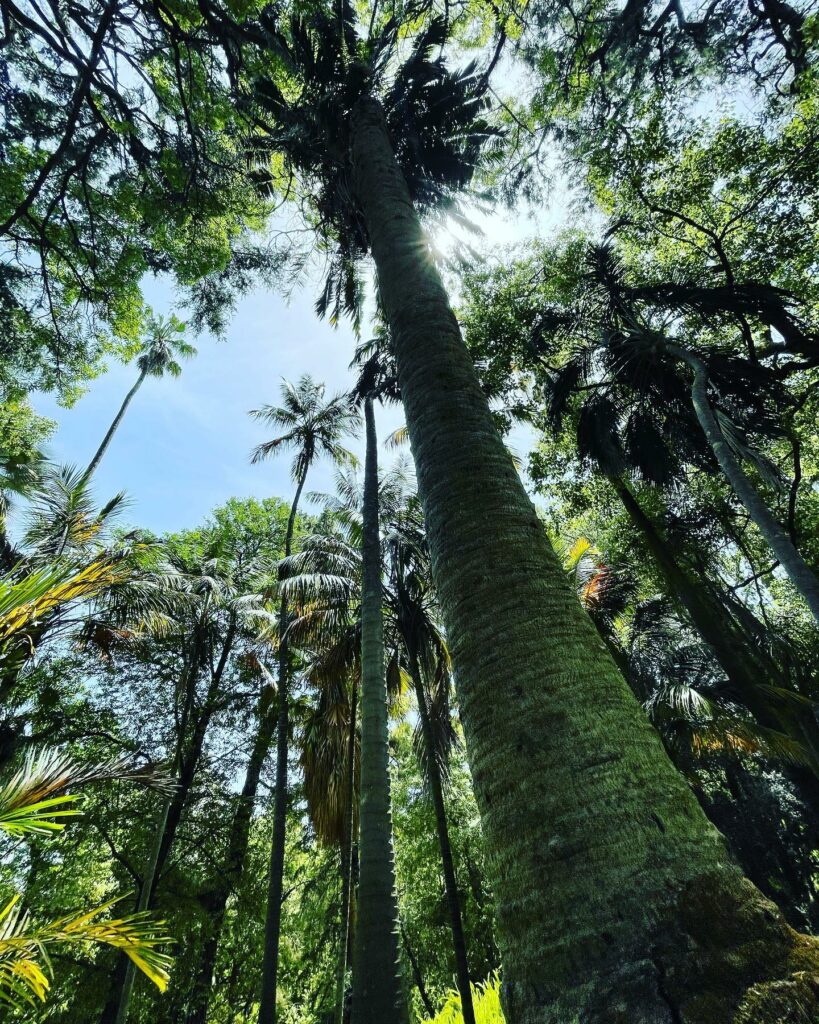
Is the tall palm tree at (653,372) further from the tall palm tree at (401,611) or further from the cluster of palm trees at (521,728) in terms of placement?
the tall palm tree at (401,611)

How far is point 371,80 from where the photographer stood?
5.96 meters

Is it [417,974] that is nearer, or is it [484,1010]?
[484,1010]

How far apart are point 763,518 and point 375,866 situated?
5702 mm

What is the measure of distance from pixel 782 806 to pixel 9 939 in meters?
22.3

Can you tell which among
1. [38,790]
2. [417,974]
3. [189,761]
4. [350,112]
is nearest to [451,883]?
[189,761]

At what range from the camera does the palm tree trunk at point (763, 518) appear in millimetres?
4793

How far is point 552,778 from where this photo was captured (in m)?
1.35

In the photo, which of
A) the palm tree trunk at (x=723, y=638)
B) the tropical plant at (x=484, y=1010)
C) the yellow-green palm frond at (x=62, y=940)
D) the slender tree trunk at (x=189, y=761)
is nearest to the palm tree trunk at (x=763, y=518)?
the palm tree trunk at (x=723, y=638)

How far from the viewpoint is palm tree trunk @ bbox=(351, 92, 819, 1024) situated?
1000mm

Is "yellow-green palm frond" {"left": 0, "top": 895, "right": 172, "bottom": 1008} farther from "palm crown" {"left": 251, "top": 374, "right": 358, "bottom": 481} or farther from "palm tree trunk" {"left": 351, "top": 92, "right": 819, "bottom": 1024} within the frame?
"palm crown" {"left": 251, "top": 374, "right": 358, "bottom": 481}

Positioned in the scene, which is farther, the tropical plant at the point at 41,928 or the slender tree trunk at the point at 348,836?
the slender tree trunk at the point at 348,836

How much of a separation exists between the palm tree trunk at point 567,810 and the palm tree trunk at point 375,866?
16.7ft

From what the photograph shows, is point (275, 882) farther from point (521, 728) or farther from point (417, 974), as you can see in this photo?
point (417, 974)

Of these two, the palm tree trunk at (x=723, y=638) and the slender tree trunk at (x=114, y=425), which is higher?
the slender tree trunk at (x=114, y=425)
